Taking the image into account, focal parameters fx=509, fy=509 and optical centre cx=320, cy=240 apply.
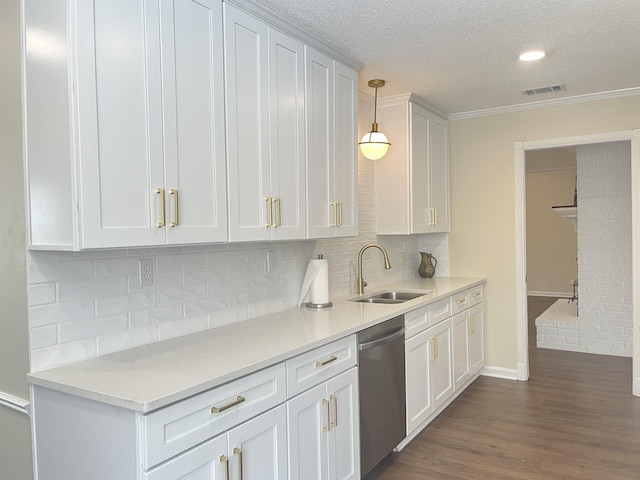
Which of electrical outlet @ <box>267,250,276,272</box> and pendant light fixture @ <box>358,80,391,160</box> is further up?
pendant light fixture @ <box>358,80,391,160</box>

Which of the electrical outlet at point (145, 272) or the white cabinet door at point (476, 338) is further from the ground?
the electrical outlet at point (145, 272)

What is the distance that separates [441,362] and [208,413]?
92.1 inches

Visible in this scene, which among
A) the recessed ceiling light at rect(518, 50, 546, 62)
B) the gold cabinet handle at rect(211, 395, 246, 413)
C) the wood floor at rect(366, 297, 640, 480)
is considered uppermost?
the recessed ceiling light at rect(518, 50, 546, 62)

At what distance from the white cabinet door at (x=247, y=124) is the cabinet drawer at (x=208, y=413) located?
65 centimetres

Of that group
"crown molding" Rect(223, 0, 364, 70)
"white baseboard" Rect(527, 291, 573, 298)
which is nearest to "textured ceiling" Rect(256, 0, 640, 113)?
"crown molding" Rect(223, 0, 364, 70)

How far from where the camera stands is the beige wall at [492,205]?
4.51 m

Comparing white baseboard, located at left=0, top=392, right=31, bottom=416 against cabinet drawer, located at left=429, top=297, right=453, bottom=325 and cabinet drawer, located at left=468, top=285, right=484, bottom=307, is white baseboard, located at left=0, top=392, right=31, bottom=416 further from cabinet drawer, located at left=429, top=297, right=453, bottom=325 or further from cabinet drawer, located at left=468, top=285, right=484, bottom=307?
cabinet drawer, located at left=468, top=285, right=484, bottom=307

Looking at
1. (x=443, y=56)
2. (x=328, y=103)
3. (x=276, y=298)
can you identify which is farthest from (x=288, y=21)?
(x=276, y=298)

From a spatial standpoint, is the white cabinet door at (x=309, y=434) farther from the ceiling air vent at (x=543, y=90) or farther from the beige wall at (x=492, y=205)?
the ceiling air vent at (x=543, y=90)

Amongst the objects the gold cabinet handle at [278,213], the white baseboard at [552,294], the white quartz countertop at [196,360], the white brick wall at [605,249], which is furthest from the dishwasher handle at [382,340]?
the white baseboard at [552,294]

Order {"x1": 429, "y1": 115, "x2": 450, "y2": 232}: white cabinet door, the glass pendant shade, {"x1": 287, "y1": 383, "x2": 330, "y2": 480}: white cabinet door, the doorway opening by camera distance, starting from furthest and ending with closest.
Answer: {"x1": 429, "y1": 115, "x2": 450, "y2": 232}: white cabinet door → the doorway opening → the glass pendant shade → {"x1": 287, "y1": 383, "x2": 330, "y2": 480}: white cabinet door

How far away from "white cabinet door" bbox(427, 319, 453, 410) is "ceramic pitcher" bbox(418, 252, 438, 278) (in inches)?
37.8

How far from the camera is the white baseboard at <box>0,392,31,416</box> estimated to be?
1859 millimetres

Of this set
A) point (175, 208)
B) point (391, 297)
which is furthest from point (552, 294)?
point (175, 208)
